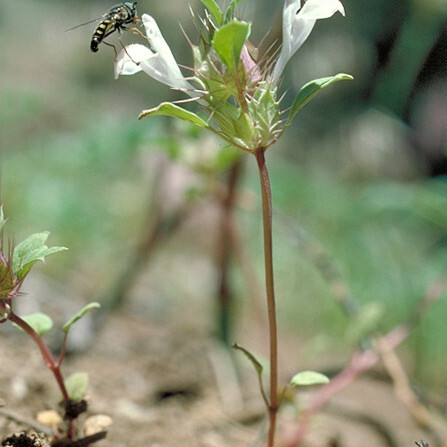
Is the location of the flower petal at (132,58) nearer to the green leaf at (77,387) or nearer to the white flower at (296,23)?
the white flower at (296,23)

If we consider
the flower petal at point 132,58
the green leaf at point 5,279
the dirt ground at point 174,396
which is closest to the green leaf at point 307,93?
the flower petal at point 132,58

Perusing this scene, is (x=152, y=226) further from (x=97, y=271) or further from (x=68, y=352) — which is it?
(x=97, y=271)

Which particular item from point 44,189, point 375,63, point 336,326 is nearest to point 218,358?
point 336,326

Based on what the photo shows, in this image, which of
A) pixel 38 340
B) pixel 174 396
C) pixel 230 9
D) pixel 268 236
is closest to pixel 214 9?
pixel 230 9

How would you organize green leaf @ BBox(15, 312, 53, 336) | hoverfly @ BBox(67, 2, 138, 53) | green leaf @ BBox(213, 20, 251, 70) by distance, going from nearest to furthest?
1. green leaf @ BBox(213, 20, 251, 70)
2. green leaf @ BBox(15, 312, 53, 336)
3. hoverfly @ BBox(67, 2, 138, 53)

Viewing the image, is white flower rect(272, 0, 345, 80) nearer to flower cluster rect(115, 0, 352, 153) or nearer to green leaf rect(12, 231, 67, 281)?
flower cluster rect(115, 0, 352, 153)

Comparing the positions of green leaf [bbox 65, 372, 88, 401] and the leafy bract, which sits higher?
the leafy bract

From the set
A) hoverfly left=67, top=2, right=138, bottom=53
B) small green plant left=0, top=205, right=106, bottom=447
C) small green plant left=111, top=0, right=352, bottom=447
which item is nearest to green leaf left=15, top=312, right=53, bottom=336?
small green plant left=0, top=205, right=106, bottom=447
